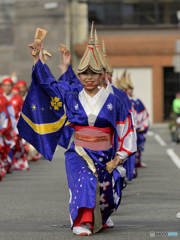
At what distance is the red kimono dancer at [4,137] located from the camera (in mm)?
13672

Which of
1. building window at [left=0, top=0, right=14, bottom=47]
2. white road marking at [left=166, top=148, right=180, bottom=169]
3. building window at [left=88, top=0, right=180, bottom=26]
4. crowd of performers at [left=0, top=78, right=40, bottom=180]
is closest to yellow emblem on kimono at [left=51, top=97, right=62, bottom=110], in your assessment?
crowd of performers at [left=0, top=78, right=40, bottom=180]

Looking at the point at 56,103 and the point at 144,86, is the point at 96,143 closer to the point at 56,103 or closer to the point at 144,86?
the point at 56,103

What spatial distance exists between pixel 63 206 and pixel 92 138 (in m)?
2.05

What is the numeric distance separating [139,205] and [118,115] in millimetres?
2143

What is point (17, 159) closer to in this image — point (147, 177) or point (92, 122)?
point (147, 177)

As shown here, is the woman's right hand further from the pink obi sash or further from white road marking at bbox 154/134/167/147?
white road marking at bbox 154/134/167/147

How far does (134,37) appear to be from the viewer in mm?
39250

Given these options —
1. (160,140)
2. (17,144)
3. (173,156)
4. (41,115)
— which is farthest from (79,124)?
(160,140)

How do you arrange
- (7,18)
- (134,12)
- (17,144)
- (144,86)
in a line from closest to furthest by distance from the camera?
(17,144)
(7,18)
(134,12)
(144,86)

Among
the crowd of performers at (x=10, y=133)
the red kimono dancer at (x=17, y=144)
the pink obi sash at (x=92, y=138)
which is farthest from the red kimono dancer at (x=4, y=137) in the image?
the pink obi sash at (x=92, y=138)

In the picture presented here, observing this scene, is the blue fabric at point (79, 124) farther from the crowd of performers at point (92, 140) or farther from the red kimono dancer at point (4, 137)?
the red kimono dancer at point (4, 137)

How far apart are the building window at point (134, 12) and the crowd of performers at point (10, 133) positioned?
2201 cm

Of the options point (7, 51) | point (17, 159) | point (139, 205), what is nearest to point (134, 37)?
point (7, 51)

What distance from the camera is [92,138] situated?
7566 mm
